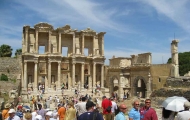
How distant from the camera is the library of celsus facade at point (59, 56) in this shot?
34.3 m

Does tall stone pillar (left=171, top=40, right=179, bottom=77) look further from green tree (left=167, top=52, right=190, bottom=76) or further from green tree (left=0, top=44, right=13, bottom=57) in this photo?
green tree (left=0, top=44, right=13, bottom=57)

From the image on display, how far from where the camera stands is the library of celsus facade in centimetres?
3434

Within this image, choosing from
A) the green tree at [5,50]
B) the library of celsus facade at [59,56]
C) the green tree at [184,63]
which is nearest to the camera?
the library of celsus facade at [59,56]

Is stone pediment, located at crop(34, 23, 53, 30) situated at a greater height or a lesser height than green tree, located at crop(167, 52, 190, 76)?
greater

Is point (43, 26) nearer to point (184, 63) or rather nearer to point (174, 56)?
point (174, 56)

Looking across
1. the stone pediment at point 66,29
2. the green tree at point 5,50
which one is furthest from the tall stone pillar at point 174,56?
the green tree at point 5,50

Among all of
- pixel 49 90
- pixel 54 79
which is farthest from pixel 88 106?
pixel 54 79

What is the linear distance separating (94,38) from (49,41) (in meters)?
6.77

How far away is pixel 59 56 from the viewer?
34.9m

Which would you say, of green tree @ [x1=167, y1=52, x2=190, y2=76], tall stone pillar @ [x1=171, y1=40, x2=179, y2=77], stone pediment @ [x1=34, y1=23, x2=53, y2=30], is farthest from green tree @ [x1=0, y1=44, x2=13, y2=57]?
green tree @ [x1=167, y1=52, x2=190, y2=76]

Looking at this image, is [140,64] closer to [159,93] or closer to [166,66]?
[166,66]

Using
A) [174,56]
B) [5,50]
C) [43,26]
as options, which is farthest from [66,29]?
[5,50]

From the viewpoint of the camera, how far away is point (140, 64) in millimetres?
38750

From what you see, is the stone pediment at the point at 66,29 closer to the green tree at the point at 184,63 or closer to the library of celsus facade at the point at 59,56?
the library of celsus facade at the point at 59,56
